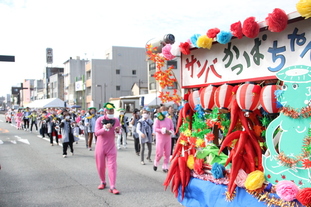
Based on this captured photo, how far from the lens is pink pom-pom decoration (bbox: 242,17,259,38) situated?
12.4ft

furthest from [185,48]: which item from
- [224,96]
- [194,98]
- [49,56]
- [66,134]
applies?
[49,56]

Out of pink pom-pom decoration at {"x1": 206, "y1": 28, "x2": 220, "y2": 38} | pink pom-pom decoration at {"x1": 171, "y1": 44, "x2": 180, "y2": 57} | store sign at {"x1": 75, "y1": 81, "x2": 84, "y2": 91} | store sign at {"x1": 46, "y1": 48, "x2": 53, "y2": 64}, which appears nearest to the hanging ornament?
pink pom-pom decoration at {"x1": 206, "y1": 28, "x2": 220, "y2": 38}

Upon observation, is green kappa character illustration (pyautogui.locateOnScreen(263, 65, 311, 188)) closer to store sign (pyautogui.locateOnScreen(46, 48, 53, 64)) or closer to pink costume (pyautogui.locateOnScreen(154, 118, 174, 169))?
pink costume (pyautogui.locateOnScreen(154, 118, 174, 169))

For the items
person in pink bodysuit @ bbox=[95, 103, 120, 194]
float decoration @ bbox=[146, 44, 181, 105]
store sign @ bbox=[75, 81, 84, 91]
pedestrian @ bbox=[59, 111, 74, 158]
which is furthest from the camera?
store sign @ bbox=[75, 81, 84, 91]

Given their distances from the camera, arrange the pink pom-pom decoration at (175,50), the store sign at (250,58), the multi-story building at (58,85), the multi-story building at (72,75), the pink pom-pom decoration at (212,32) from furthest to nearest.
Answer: the multi-story building at (58,85) < the multi-story building at (72,75) < the pink pom-pom decoration at (175,50) < the pink pom-pom decoration at (212,32) < the store sign at (250,58)

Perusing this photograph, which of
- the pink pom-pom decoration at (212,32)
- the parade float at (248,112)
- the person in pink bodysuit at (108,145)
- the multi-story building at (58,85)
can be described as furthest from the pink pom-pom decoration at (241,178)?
the multi-story building at (58,85)

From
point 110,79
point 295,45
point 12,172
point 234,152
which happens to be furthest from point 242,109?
point 110,79

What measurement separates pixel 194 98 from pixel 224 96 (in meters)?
0.78

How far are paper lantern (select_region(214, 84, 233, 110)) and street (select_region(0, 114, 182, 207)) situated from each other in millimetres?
2694

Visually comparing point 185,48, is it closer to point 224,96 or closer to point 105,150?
point 224,96

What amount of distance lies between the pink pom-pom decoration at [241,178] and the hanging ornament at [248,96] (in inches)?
30.5

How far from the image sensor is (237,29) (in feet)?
13.1

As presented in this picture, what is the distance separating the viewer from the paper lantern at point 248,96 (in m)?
3.89

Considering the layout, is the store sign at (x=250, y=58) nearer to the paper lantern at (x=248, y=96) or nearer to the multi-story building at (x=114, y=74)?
the paper lantern at (x=248, y=96)
